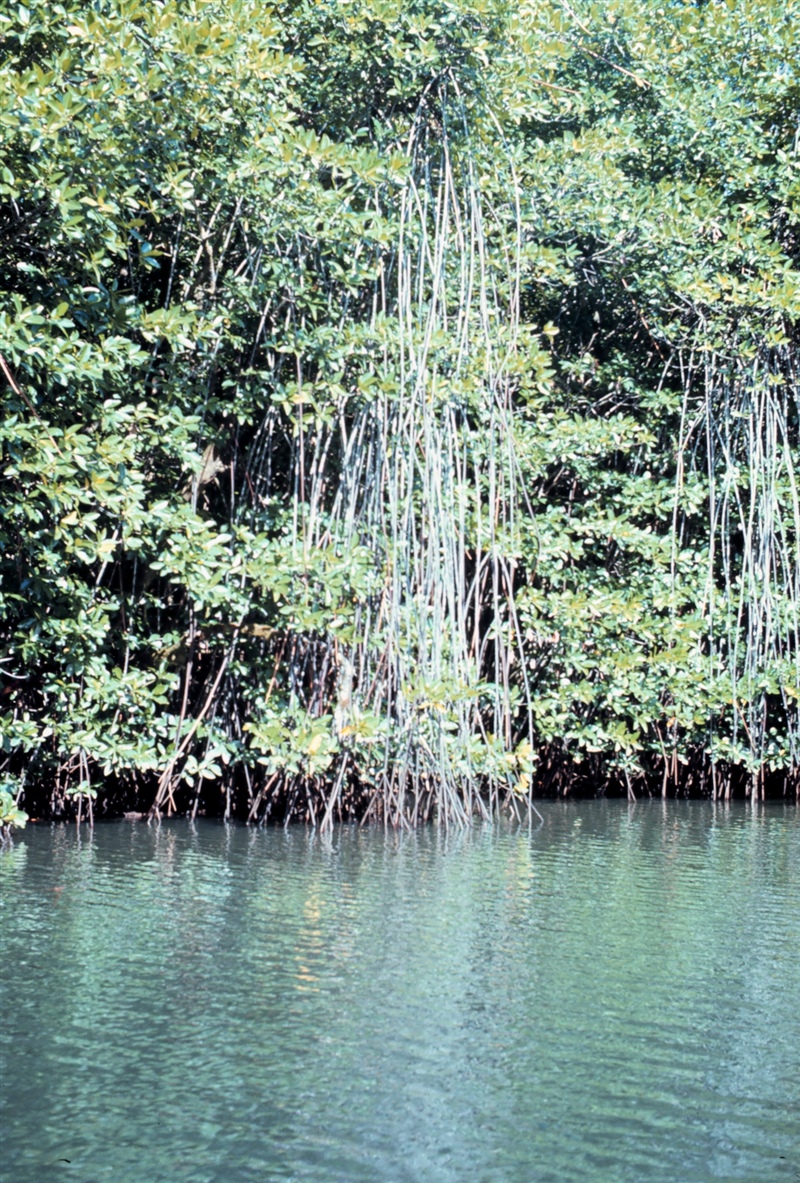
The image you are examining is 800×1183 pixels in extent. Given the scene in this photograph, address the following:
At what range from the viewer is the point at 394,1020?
411 centimetres

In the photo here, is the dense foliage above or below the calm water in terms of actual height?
above

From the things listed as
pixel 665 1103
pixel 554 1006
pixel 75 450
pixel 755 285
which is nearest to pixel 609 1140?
pixel 665 1103

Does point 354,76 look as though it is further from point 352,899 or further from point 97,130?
point 352,899

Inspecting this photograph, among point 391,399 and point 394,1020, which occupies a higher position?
point 391,399

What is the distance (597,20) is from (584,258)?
5.80ft

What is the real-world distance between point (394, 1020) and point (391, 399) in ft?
15.5

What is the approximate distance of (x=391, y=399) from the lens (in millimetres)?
8195

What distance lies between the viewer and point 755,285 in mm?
9945

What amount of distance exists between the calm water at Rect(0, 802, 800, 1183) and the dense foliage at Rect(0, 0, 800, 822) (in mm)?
1435

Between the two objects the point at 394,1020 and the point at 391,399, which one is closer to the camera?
the point at 394,1020

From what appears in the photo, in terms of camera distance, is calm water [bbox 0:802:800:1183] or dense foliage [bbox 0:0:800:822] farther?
dense foliage [bbox 0:0:800:822]

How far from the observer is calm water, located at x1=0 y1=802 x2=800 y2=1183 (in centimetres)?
314

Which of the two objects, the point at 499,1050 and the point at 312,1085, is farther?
the point at 499,1050

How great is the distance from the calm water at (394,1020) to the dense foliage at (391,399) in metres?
1.43
